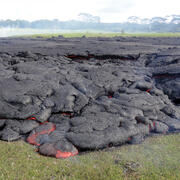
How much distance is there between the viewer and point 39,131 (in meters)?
7.55

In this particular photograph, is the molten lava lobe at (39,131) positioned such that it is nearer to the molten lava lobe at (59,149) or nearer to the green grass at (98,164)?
the green grass at (98,164)

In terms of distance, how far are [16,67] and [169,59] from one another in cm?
1071

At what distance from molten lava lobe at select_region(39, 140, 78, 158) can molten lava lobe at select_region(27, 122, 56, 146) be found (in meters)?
0.56

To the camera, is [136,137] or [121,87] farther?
[121,87]

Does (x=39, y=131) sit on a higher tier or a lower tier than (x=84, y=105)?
lower

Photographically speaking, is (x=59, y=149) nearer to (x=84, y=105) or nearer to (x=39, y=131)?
(x=39, y=131)

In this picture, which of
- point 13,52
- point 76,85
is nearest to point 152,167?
point 76,85

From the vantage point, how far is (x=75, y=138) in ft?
23.1

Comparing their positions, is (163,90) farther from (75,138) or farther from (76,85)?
(75,138)

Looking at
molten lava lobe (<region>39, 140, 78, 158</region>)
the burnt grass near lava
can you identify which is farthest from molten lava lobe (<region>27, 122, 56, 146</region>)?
molten lava lobe (<region>39, 140, 78, 158</region>)

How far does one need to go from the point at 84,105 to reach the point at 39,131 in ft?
7.68

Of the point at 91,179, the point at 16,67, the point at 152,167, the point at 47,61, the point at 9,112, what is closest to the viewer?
the point at 91,179

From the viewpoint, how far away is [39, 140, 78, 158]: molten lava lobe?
6.29 m

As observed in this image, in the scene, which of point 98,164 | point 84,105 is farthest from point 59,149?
point 84,105
